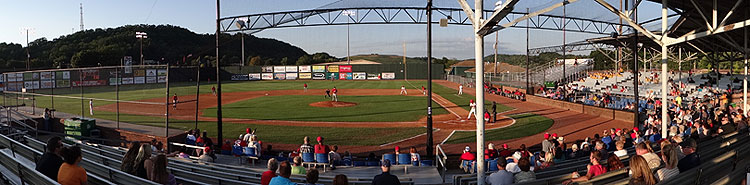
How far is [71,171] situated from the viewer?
515cm

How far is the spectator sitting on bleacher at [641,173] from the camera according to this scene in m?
5.18

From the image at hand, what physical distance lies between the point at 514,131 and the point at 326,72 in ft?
212

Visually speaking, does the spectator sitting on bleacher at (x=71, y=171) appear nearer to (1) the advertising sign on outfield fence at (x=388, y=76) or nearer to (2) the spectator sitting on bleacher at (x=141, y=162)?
(2) the spectator sitting on bleacher at (x=141, y=162)

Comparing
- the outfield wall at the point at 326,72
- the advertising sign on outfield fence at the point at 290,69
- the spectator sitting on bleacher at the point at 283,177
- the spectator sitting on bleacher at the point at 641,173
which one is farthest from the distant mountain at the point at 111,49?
the spectator sitting on bleacher at the point at 641,173

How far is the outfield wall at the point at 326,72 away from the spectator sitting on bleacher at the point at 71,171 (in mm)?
76347

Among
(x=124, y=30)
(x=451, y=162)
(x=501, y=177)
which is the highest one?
(x=124, y=30)

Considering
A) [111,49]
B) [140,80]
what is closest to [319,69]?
[140,80]

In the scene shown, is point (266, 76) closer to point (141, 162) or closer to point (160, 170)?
point (141, 162)

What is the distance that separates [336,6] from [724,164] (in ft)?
91.7

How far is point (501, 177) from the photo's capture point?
6.78 meters

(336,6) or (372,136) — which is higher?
(336,6)

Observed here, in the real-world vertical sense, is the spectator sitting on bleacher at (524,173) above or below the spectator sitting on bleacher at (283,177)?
below

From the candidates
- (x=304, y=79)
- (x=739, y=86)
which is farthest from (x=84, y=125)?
(x=304, y=79)

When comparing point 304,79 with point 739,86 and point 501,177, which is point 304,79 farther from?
point 501,177
